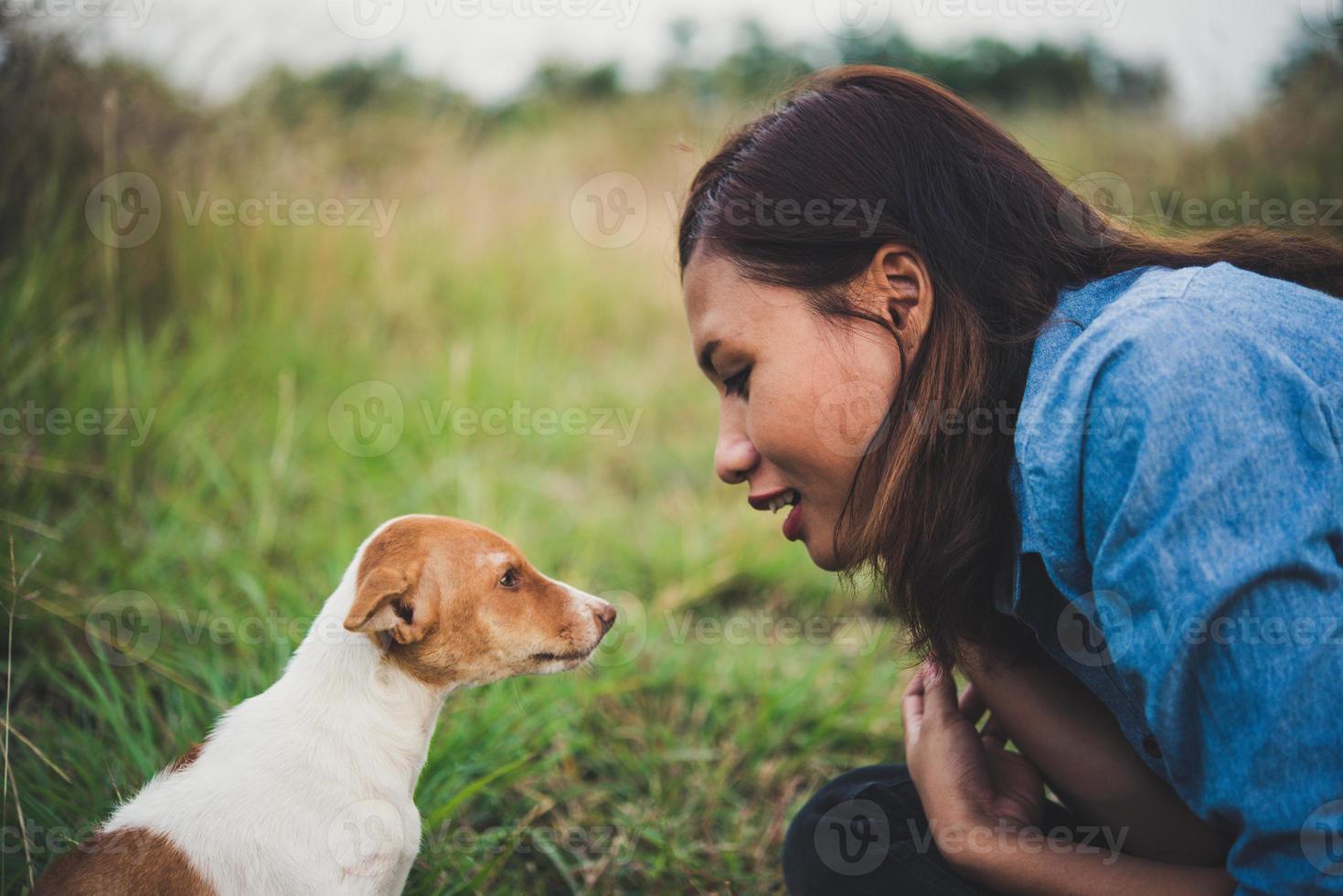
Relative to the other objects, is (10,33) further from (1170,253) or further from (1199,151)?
(1199,151)

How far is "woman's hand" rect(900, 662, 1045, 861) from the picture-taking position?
1.81 meters

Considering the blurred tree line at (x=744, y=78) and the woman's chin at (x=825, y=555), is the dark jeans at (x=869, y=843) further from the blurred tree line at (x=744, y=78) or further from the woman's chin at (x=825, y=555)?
the blurred tree line at (x=744, y=78)

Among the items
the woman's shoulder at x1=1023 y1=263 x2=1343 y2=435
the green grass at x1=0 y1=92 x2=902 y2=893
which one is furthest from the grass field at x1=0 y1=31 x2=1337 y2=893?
the woman's shoulder at x1=1023 y1=263 x2=1343 y2=435

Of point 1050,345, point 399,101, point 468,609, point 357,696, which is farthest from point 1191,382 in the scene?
point 399,101

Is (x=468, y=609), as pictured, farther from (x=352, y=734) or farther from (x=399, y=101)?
(x=399, y=101)

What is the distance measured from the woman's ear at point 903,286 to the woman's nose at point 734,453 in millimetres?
374

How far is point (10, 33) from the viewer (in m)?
4.06

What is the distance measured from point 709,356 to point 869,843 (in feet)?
3.47

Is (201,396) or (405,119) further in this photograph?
(405,119)

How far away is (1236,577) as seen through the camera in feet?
3.84

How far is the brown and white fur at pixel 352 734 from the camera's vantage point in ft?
5.78

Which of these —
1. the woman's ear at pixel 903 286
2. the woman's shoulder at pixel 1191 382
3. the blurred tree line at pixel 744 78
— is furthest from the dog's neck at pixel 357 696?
the blurred tree line at pixel 744 78

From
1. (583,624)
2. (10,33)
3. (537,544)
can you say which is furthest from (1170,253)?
(10,33)

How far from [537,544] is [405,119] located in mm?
4644
